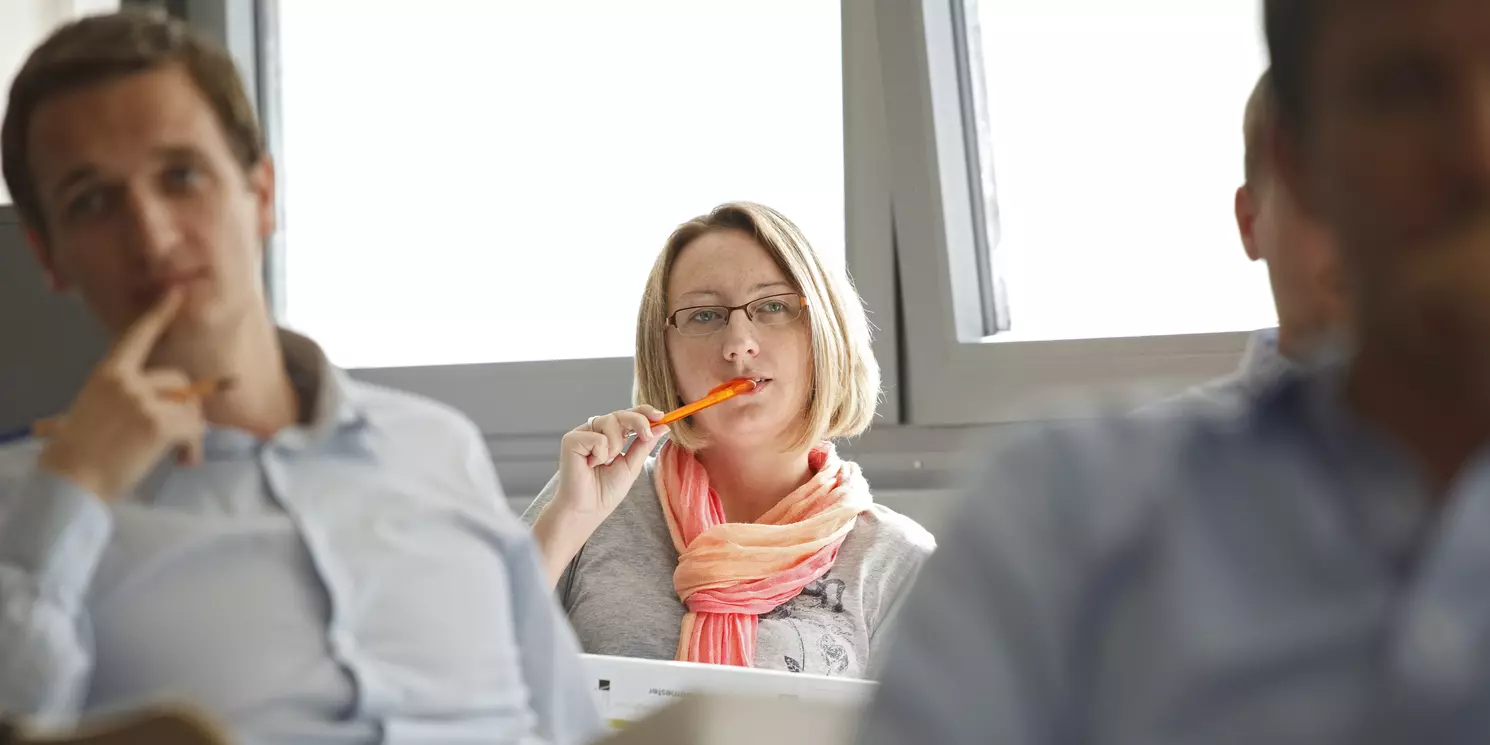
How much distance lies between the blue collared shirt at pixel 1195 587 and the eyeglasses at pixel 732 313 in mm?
751

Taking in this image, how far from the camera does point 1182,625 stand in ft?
0.99

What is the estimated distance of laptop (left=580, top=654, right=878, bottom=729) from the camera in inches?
21.8

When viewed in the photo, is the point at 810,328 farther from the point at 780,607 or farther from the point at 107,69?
the point at 107,69

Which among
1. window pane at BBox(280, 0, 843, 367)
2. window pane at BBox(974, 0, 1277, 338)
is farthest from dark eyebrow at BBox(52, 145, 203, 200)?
window pane at BBox(974, 0, 1277, 338)

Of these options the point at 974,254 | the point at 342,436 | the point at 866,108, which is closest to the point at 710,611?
the point at 974,254

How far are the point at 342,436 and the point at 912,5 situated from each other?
2.62 ft

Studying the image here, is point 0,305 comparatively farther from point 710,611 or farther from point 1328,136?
point 710,611

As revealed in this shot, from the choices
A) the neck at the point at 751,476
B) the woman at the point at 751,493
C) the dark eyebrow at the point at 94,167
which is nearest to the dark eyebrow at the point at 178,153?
the dark eyebrow at the point at 94,167

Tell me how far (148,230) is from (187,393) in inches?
1.8

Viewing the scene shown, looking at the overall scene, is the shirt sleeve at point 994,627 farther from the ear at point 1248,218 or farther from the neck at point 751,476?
the neck at point 751,476

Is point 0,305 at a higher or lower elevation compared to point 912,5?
lower

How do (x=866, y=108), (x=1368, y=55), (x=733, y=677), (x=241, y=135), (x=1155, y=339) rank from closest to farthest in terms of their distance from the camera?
(x=1368, y=55) → (x=241, y=135) → (x=733, y=677) → (x=1155, y=339) → (x=866, y=108)

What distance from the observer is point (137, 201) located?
14.5 inches

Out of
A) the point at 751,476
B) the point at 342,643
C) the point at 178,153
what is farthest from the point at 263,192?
the point at 751,476
